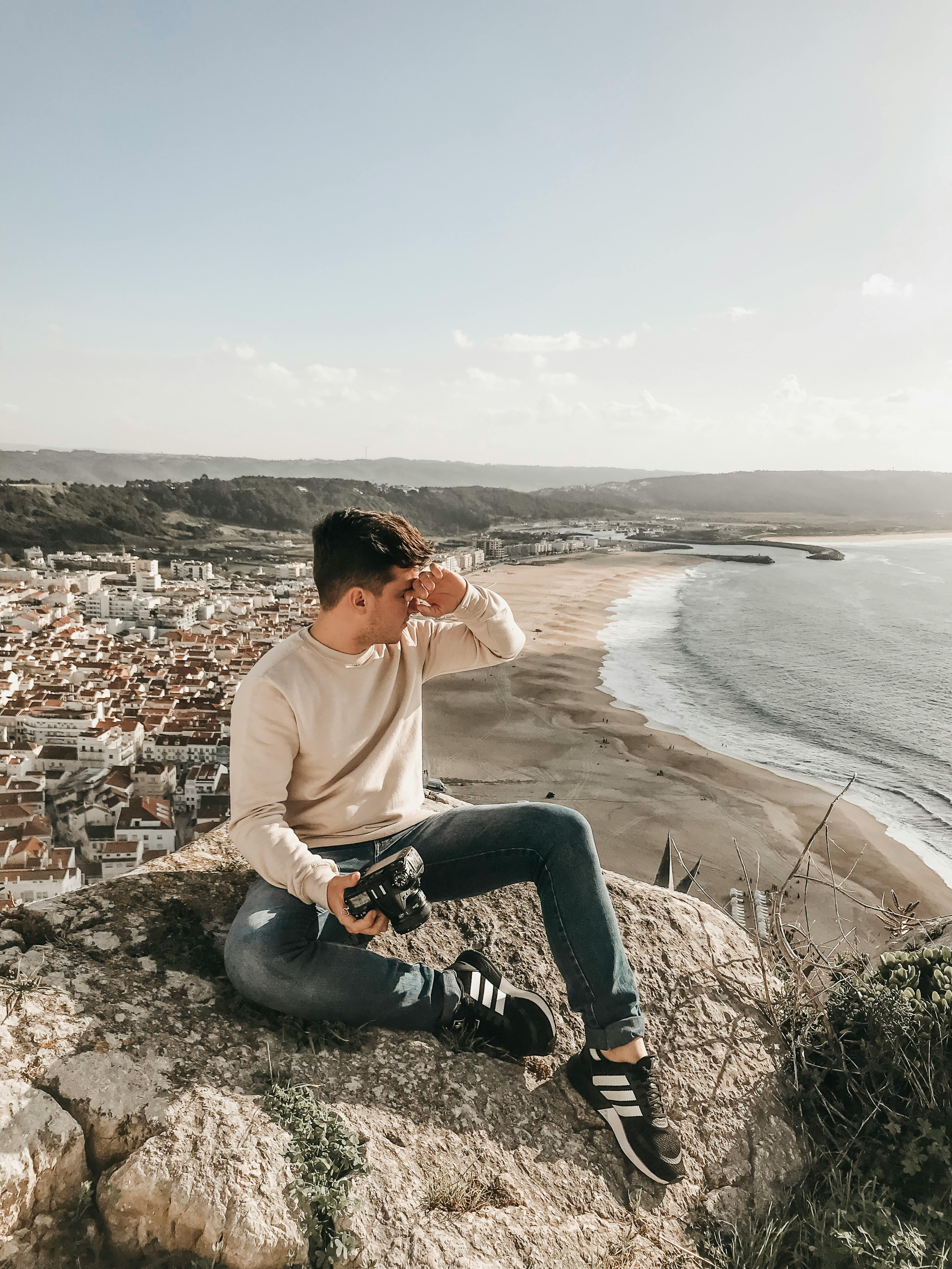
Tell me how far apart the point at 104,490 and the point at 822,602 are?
63.0 meters

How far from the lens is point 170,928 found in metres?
2.26

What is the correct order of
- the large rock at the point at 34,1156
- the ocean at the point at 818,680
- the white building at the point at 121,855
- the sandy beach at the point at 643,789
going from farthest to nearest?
the ocean at the point at 818,680 < the white building at the point at 121,855 < the sandy beach at the point at 643,789 < the large rock at the point at 34,1156

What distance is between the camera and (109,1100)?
1620mm

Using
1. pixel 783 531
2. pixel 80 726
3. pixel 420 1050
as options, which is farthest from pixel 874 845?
pixel 783 531

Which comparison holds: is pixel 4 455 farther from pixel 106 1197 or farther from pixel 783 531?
pixel 106 1197

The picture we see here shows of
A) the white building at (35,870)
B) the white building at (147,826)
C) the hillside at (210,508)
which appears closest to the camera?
the white building at (35,870)

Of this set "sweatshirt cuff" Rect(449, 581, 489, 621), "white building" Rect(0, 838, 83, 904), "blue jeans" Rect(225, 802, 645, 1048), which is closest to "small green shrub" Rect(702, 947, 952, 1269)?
"blue jeans" Rect(225, 802, 645, 1048)

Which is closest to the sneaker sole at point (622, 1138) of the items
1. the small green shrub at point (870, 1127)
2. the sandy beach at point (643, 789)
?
the small green shrub at point (870, 1127)

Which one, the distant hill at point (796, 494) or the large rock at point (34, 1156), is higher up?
the distant hill at point (796, 494)

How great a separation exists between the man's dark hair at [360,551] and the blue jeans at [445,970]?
77 centimetres

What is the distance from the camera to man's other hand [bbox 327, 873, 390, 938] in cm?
178

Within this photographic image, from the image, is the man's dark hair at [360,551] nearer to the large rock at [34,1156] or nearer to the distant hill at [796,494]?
the large rock at [34,1156]

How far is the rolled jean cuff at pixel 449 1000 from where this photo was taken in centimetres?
208

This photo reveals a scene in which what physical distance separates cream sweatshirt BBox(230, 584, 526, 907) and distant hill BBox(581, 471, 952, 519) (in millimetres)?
116490
